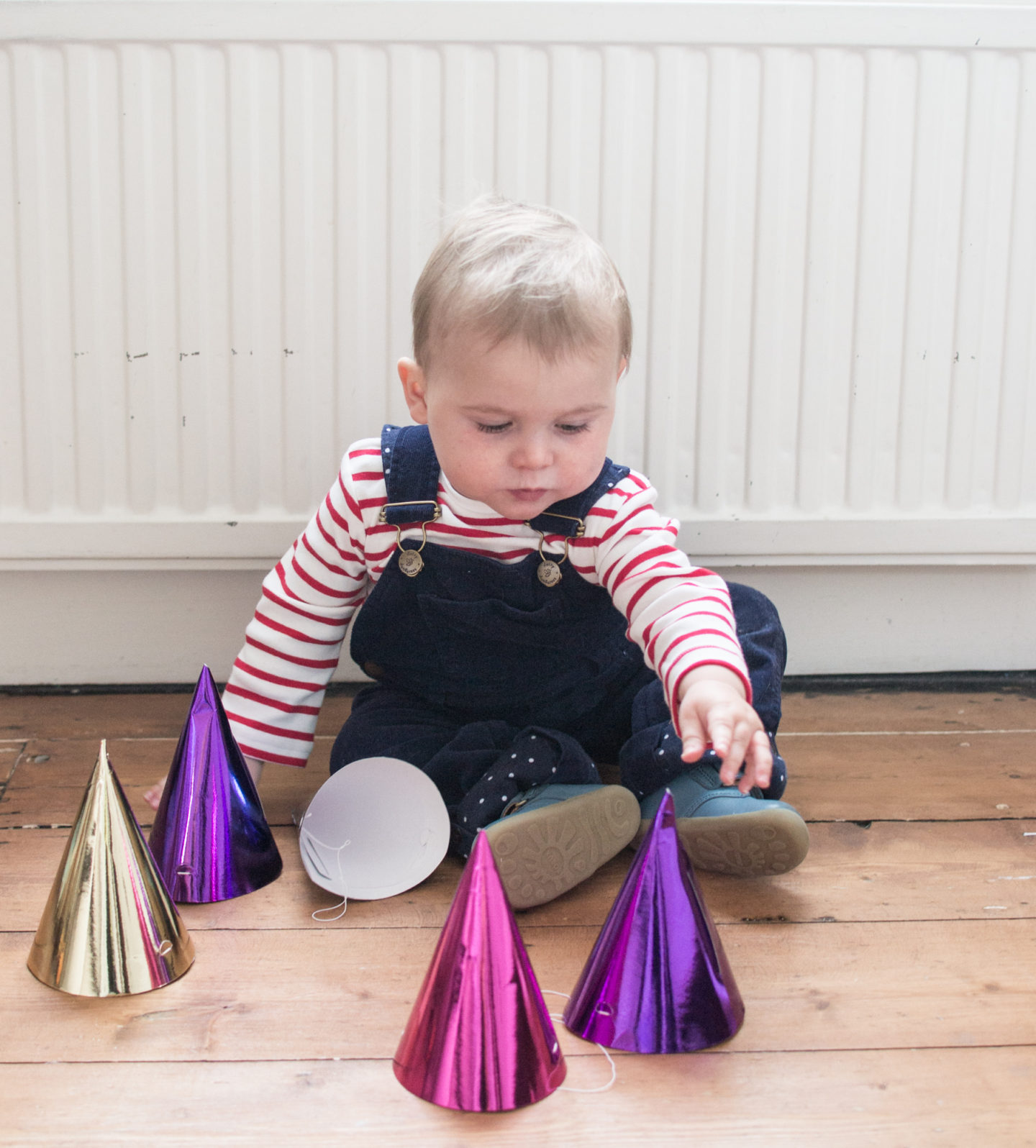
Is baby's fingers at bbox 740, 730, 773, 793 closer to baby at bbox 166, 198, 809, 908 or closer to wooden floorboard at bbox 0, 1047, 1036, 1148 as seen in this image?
baby at bbox 166, 198, 809, 908

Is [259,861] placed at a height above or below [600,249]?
below

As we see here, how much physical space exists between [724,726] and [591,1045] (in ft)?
0.73

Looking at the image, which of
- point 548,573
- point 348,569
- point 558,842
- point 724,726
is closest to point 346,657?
point 348,569

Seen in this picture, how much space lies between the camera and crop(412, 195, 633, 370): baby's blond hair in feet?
2.67

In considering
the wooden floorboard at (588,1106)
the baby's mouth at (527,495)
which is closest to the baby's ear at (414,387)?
the baby's mouth at (527,495)

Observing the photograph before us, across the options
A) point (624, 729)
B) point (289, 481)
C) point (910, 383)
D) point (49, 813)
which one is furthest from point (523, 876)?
point (910, 383)

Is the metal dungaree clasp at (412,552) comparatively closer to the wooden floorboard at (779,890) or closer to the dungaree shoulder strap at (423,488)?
the dungaree shoulder strap at (423,488)

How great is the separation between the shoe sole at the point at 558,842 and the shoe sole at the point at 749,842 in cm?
4

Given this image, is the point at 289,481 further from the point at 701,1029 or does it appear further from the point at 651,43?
the point at 701,1029

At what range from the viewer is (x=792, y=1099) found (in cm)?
64

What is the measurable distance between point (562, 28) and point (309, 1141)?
3.44 ft

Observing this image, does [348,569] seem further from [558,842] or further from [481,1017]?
[481,1017]

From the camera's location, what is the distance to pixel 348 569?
1029 millimetres

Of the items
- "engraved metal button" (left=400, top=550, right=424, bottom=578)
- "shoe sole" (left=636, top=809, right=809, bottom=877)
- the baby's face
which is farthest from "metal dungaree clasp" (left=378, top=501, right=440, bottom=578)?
"shoe sole" (left=636, top=809, right=809, bottom=877)
